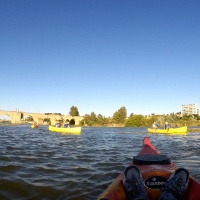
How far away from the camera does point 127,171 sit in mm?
4723

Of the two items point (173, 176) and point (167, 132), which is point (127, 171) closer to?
point (173, 176)

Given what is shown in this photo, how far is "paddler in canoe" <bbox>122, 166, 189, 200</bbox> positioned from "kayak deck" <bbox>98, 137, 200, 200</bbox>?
13 cm

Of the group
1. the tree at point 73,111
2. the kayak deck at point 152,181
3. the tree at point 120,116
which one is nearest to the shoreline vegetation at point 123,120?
the tree at point 120,116

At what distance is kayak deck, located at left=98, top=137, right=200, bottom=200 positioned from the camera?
14.1 feet

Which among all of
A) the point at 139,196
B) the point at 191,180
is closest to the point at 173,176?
the point at 191,180

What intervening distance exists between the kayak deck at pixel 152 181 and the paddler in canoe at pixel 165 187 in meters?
0.13

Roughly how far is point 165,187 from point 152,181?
56 centimetres

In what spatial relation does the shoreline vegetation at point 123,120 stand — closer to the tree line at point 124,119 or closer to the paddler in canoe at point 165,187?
the tree line at point 124,119

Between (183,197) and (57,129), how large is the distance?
129ft

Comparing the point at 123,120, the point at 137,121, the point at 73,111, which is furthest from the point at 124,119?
the point at 73,111

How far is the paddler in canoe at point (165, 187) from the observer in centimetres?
426

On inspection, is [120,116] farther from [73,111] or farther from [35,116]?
[35,116]

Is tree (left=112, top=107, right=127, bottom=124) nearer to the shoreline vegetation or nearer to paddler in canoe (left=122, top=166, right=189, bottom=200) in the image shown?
the shoreline vegetation

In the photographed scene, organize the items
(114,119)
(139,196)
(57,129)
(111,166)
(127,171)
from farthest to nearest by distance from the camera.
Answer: (114,119) → (57,129) → (111,166) → (127,171) → (139,196)
